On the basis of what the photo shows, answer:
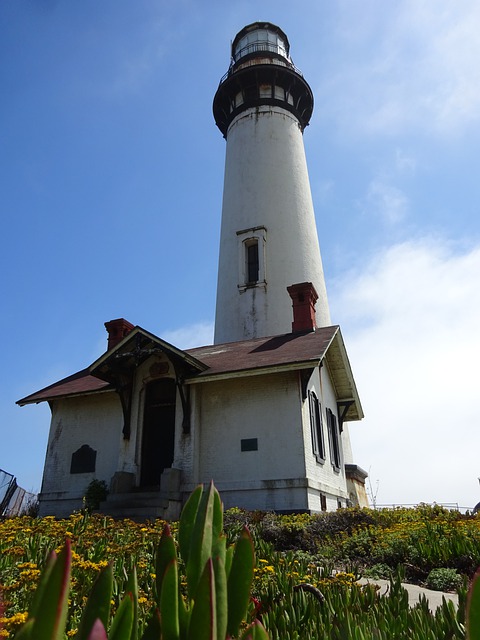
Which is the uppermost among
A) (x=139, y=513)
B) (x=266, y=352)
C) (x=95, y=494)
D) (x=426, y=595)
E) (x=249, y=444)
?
(x=266, y=352)

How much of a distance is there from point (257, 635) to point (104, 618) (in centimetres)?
41

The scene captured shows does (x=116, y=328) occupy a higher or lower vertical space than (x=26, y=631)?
higher

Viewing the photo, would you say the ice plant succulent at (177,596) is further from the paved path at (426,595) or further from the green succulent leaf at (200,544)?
the paved path at (426,595)

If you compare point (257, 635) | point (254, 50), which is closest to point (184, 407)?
point (257, 635)

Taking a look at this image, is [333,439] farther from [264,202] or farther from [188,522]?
[188,522]

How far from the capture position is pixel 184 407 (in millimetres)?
14102

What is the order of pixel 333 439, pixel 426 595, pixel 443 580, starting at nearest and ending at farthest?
pixel 426 595 < pixel 443 580 < pixel 333 439

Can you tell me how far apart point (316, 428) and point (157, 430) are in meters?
4.65

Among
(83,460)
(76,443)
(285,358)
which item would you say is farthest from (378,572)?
(76,443)

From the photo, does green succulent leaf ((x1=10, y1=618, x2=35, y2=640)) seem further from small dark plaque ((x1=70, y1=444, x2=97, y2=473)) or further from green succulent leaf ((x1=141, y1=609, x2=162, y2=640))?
small dark plaque ((x1=70, y1=444, x2=97, y2=473))

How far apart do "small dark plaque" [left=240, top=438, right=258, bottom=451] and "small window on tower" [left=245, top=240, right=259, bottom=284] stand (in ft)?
30.4

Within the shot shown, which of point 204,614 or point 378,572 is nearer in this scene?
point 204,614

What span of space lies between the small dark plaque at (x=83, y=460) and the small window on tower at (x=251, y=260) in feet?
31.5

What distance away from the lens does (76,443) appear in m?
15.8
